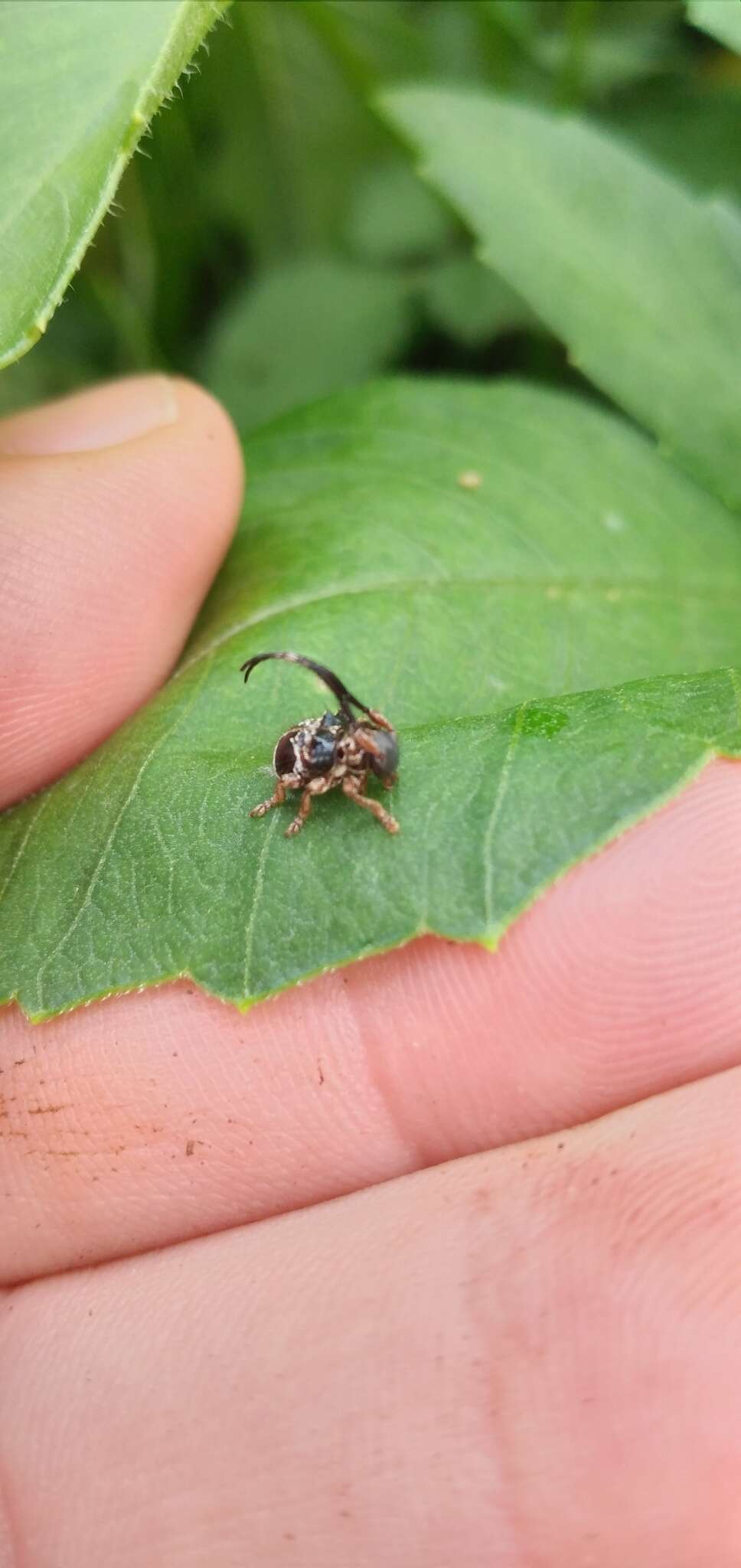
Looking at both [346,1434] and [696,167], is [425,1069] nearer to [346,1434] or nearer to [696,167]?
[346,1434]

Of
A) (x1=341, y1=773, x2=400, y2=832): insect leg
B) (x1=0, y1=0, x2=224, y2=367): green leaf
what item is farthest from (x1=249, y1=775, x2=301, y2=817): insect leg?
(x1=0, y1=0, x2=224, y2=367): green leaf

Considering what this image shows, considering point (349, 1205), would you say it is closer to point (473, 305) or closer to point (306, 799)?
point (306, 799)

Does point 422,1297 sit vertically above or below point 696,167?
below

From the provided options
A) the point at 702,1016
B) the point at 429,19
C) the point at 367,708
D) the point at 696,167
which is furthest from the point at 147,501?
the point at 429,19

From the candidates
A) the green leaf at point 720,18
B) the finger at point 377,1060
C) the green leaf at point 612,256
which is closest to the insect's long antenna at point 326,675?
the finger at point 377,1060

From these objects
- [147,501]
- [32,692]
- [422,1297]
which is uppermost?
[147,501]

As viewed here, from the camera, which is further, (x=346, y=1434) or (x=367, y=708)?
(x=367, y=708)

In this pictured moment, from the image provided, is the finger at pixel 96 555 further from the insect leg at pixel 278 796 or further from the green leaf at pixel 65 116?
the green leaf at pixel 65 116

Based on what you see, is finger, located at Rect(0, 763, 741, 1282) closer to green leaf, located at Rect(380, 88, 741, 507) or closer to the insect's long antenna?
the insect's long antenna
